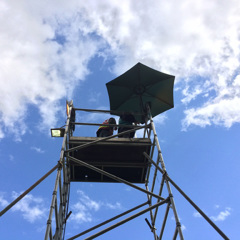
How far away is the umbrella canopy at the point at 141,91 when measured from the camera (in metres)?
9.60

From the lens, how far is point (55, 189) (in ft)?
18.9

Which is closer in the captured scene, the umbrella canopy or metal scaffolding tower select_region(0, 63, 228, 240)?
metal scaffolding tower select_region(0, 63, 228, 240)

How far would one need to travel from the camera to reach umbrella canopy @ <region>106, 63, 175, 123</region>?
9602 mm

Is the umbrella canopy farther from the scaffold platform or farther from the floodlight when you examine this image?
the floodlight

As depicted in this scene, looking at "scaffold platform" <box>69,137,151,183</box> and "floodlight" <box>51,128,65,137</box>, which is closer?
"scaffold platform" <box>69,137,151,183</box>

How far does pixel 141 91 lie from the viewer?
998cm

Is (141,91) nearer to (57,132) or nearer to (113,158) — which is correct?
(113,158)

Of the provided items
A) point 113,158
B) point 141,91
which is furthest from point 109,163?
point 141,91

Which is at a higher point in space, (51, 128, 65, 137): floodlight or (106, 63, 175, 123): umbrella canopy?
(106, 63, 175, 123): umbrella canopy

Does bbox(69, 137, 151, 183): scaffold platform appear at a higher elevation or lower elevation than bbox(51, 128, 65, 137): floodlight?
lower

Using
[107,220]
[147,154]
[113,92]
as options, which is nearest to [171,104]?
[113,92]

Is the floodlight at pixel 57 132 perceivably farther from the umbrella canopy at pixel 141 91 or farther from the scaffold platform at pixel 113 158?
the umbrella canopy at pixel 141 91

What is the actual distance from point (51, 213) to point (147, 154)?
365 cm

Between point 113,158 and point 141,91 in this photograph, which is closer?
point 113,158
